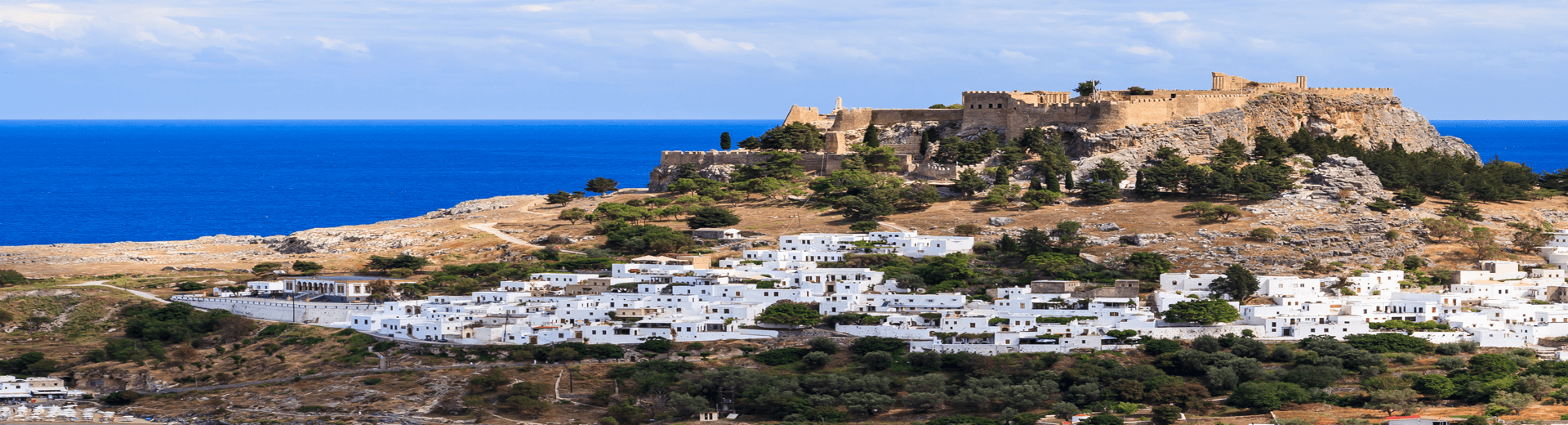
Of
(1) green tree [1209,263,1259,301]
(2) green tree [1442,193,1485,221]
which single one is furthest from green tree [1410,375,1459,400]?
(2) green tree [1442,193,1485,221]

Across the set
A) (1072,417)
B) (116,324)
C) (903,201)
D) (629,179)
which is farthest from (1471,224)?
(629,179)

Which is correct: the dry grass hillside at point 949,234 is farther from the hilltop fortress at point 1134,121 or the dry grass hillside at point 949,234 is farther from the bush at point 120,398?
the bush at point 120,398

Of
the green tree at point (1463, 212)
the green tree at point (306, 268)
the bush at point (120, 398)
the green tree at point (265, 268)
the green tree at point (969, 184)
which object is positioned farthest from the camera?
the green tree at point (969, 184)

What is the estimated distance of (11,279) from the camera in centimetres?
6631

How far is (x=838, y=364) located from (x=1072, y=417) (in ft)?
27.1

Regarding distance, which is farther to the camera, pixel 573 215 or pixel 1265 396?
pixel 573 215

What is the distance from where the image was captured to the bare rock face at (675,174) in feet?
272

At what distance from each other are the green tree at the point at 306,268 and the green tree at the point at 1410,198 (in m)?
42.0

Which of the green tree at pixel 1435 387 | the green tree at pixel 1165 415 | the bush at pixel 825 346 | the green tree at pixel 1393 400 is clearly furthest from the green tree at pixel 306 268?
the green tree at pixel 1435 387

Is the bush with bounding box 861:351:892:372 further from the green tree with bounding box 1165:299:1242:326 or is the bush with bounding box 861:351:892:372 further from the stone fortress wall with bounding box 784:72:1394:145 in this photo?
the stone fortress wall with bounding box 784:72:1394:145

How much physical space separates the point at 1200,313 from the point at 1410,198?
1840 cm

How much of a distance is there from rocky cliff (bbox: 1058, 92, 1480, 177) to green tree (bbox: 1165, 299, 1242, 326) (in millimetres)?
19739

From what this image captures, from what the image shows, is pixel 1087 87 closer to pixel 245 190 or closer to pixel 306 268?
pixel 306 268

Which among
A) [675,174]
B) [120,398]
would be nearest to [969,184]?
[675,174]
